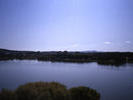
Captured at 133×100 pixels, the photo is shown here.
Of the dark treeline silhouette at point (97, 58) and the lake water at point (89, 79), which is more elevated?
the dark treeline silhouette at point (97, 58)

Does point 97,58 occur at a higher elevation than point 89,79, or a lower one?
higher

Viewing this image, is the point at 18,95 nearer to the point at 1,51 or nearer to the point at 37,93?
the point at 37,93

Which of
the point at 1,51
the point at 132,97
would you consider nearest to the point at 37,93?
the point at 132,97

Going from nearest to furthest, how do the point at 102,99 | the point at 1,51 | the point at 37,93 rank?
the point at 37,93, the point at 102,99, the point at 1,51

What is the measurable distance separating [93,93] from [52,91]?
322cm

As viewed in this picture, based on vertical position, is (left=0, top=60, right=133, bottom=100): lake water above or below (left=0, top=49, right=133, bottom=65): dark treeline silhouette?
below

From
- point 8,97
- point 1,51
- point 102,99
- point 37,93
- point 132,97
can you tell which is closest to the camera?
point 8,97

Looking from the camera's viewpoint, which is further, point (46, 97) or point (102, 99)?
point (102, 99)

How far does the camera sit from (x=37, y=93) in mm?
5883

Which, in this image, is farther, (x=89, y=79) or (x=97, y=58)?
(x=97, y=58)

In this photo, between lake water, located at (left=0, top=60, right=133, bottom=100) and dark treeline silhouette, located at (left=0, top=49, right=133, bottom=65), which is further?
dark treeline silhouette, located at (left=0, top=49, right=133, bottom=65)

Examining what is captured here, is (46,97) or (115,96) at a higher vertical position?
(46,97)

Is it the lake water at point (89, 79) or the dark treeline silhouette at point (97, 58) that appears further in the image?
the dark treeline silhouette at point (97, 58)

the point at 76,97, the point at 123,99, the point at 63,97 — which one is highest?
the point at 63,97
